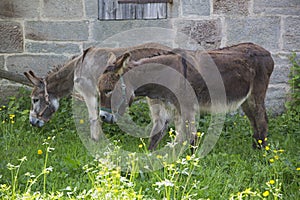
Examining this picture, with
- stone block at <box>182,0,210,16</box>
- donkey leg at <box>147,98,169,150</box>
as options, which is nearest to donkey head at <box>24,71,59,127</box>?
donkey leg at <box>147,98,169,150</box>

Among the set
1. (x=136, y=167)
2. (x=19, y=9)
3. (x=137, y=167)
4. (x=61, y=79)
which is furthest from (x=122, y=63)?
(x=19, y=9)

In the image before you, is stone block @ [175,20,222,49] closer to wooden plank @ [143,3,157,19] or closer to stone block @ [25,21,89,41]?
wooden plank @ [143,3,157,19]

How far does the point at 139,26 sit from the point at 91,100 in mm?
1437

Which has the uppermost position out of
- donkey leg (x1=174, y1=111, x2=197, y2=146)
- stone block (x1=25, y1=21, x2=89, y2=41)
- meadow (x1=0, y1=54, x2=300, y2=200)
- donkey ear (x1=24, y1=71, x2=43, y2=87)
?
stone block (x1=25, y1=21, x2=89, y2=41)

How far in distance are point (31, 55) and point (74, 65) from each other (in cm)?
121

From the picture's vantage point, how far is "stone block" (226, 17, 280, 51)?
23.3ft

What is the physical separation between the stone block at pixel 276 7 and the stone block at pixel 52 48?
2503 millimetres

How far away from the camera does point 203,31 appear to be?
23.4ft

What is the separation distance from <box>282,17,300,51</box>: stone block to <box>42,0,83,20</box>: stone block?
2.79 m

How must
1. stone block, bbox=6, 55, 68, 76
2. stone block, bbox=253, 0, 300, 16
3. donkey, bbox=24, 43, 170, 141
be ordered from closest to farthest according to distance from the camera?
donkey, bbox=24, 43, 170, 141, stone block, bbox=253, 0, 300, 16, stone block, bbox=6, 55, 68, 76

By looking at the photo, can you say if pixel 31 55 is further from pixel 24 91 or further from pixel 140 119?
pixel 140 119

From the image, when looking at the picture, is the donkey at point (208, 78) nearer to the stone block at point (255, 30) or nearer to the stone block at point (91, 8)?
the stone block at point (255, 30)

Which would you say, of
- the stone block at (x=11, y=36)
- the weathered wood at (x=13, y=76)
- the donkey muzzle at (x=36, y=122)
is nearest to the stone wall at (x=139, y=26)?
the stone block at (x=11, y=36)

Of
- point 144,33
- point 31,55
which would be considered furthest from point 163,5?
point 31,55
